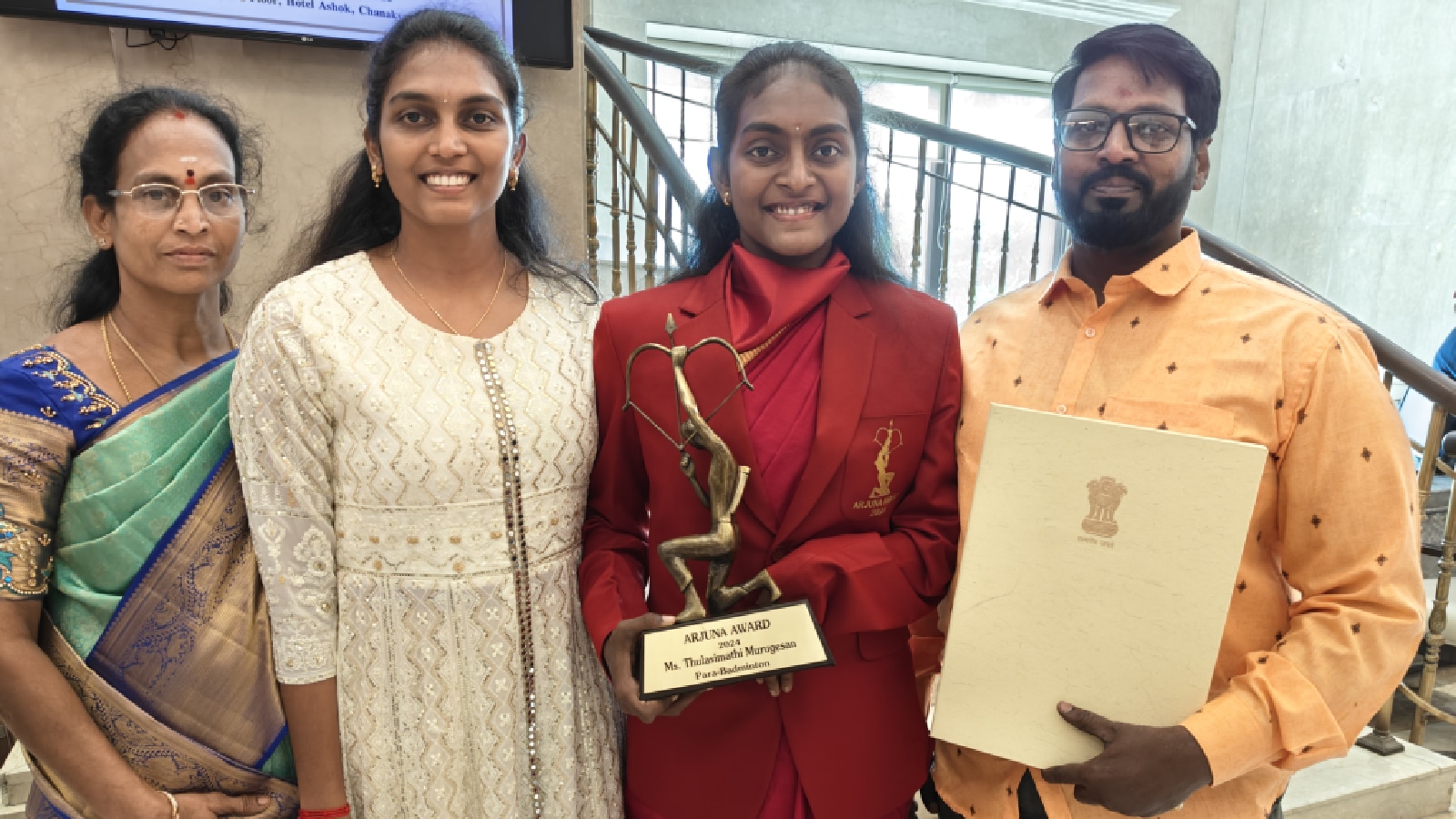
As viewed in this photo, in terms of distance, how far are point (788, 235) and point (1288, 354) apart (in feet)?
2.17

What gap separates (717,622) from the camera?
1075 mm

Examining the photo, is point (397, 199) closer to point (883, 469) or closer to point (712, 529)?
point (712, 529)

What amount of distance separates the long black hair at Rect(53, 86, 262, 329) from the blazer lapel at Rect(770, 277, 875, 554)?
987 mm

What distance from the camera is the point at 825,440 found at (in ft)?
3.97

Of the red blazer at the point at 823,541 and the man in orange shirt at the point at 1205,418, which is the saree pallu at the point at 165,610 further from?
the man in orange shirt at the point at 1205,418

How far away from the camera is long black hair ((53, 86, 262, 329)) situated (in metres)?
1.33

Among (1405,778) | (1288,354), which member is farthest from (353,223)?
(1405,778)

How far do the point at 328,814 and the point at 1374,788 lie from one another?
253 cm

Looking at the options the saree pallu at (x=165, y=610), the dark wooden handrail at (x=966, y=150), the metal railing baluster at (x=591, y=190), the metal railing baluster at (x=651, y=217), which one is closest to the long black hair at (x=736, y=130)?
the dark wooden handrail at (x=966, y=150)

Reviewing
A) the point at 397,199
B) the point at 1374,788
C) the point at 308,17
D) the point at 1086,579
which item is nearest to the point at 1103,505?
the point at 1086,579

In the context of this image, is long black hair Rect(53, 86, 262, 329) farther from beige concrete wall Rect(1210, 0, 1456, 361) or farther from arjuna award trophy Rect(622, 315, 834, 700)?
beige concrete wall Rect(1210, 0, 1456, 361)

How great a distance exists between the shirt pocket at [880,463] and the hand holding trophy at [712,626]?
0.18 meters

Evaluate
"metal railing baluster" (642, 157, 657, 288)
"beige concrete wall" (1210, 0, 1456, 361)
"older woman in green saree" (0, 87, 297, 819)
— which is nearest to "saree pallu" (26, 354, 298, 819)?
"older woman in green saree" (0, 87, 297, 819)

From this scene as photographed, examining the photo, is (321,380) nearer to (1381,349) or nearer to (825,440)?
(825,440)
